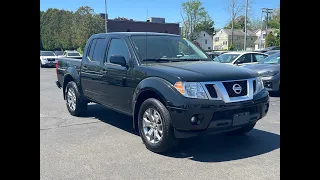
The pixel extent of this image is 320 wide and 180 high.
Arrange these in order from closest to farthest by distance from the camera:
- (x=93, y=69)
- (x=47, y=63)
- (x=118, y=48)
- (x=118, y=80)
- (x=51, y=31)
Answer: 1. (x=118, y=80)
2. (x=118, y=48)
3. (x=93, y=69)
4. (x=47, y=63)
5. (x=51, y=31)

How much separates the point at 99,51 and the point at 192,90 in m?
2.76

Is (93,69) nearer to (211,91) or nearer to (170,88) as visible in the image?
(170,88)

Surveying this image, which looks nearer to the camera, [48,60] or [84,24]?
[84,24]

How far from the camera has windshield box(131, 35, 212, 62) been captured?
18.2ft

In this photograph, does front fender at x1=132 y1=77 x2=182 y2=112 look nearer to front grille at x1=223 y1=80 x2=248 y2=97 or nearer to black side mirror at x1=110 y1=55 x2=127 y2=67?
black side mirror at x1=110 y1=55 x2=127 y2=67

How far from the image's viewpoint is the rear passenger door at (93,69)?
248 inches

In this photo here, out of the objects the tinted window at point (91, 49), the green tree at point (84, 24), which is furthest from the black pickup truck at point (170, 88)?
the green tree at point (84, 24)

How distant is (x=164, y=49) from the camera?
18.9 ft

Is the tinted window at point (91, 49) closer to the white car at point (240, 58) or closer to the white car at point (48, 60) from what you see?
the white car at point (240, 58)

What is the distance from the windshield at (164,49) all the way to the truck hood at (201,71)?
1.05 feet

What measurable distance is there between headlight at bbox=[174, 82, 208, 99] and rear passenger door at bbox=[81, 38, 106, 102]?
2.25 m

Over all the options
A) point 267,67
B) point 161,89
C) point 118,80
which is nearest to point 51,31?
point 267,67

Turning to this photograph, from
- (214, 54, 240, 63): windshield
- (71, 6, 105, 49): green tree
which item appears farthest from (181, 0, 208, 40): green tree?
(71, 6, 105, 49): green tree
